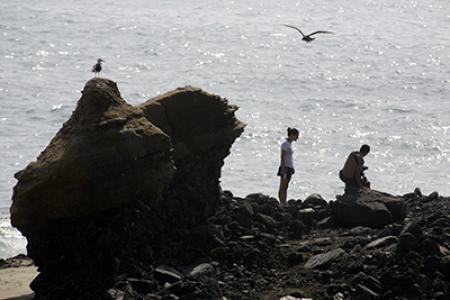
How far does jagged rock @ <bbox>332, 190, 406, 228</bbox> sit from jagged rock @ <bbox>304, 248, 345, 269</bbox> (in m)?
1.65

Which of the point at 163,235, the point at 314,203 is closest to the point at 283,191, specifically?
the point at 314,203

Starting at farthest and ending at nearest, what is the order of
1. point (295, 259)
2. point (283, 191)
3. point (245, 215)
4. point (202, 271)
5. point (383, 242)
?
point (283, 191)
point (245, 215)
point (295, 259)
point (383, 242)
point (202, 271)

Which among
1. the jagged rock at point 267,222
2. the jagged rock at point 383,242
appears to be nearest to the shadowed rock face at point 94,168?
the jagged rock at point 267,222

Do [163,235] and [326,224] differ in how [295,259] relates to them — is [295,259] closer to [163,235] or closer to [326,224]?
[163,235]

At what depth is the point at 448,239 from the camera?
14.3 metres

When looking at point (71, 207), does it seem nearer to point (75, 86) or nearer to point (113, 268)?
point (113, 268)

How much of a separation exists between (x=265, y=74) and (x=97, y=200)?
107 feet

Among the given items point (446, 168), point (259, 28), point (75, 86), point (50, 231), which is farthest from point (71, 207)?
point (259, 28)

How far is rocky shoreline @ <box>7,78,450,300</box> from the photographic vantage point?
1299 cm

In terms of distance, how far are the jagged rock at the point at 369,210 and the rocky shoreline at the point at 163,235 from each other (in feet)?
1.64

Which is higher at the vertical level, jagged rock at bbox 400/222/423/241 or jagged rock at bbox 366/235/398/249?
jagged rock at bbox 400/222/423/241

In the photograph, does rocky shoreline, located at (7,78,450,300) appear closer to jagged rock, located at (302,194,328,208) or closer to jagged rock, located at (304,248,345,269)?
jagged rock, located at (304,248,345,269)

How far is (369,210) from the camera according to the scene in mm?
15953

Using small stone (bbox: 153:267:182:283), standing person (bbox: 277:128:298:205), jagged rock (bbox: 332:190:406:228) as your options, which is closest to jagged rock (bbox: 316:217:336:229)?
jagged rock (bbox: 332:190:406:228)
